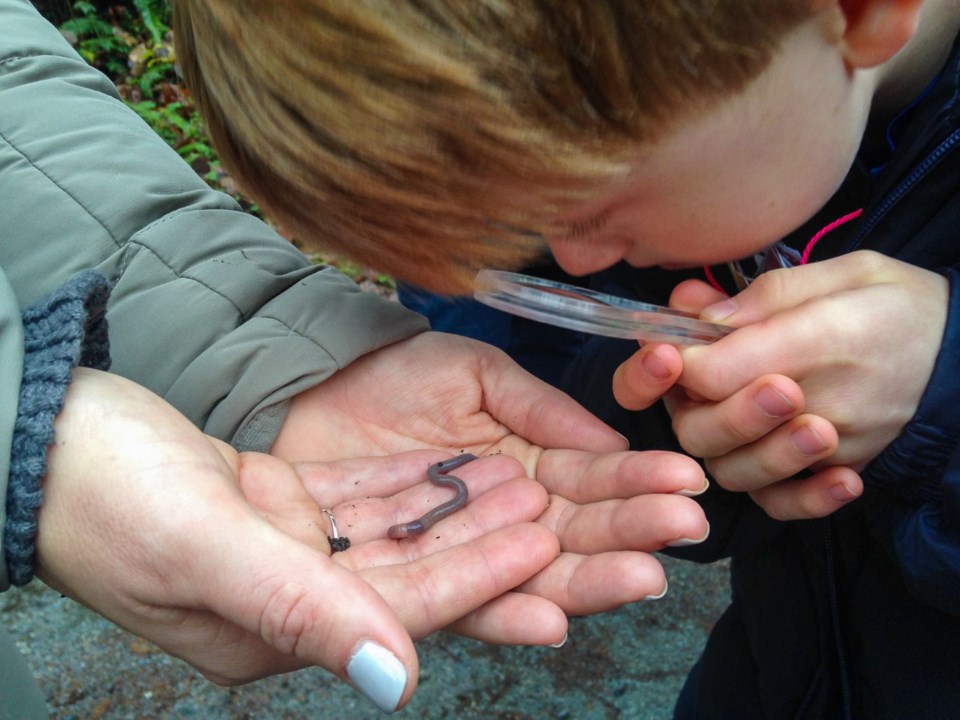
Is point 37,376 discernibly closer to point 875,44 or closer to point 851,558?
point 875,44

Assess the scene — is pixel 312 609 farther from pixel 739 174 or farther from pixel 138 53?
pixel 138 53

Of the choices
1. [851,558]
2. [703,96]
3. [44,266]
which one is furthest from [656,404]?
[44,266]

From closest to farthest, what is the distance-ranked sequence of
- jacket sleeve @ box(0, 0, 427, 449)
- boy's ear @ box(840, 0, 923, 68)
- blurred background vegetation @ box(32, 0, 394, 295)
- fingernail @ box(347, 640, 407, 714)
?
boy's ear @ box(840, 0, 923, 68), fingernail @ box(347, 640, 407, 714), jacket sleeve @ box(0, 0, 427, 449), blurred background vegetation @ box(32, 0, 394, 295)

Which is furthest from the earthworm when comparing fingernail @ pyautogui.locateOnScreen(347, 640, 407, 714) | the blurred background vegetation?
the blurred background vegetation

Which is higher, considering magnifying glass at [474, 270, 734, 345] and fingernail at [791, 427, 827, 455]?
magnifying glass at [474, 270, 734, 345]

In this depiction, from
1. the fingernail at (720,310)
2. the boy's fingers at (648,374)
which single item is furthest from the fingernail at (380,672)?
Answer: the fingernail at (720,310)

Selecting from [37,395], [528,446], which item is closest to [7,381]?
[37,395]

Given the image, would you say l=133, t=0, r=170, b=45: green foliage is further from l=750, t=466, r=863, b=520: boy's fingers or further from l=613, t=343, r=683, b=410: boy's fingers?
l=750, t=466, r=863, b=520: boy's fingers
